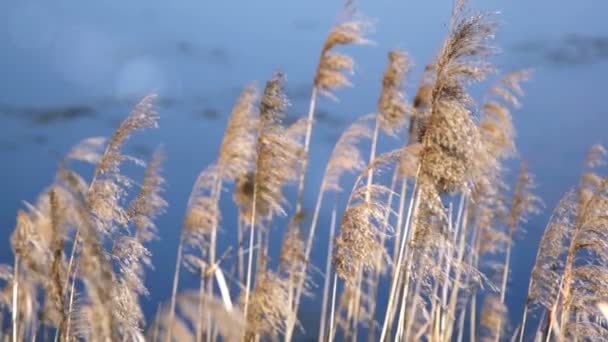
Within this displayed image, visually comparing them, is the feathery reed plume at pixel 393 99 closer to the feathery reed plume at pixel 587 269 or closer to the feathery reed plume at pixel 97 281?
the feathery reed plume at pixel 587 269

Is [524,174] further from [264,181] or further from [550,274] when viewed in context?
[264,181]

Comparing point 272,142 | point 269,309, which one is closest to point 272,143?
point 272,142

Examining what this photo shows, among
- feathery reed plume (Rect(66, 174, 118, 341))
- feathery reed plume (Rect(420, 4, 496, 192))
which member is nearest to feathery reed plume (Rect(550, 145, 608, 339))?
feathery reed plume (Rect(420, 4, 496, 192))

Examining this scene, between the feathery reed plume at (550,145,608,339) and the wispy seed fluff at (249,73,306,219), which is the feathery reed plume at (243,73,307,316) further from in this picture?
the feathery reed plume at (550,145,608,339)

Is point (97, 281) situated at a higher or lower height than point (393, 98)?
lower

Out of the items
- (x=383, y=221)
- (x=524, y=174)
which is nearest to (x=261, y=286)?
(x=383, y=221)

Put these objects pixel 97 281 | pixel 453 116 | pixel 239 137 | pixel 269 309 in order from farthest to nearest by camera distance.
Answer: pixel 239 137
pixel 269 309
pixel 453 116
pixel 97 281

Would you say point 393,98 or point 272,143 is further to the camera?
point 393,98

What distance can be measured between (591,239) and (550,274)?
871 millimetres

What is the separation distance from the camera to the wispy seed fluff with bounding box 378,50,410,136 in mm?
7355

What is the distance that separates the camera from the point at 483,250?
9.93 metres

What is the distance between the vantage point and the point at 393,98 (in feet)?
24.2

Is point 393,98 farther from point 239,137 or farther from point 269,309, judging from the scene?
point 269,309

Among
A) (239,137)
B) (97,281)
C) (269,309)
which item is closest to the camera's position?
(97,281)
